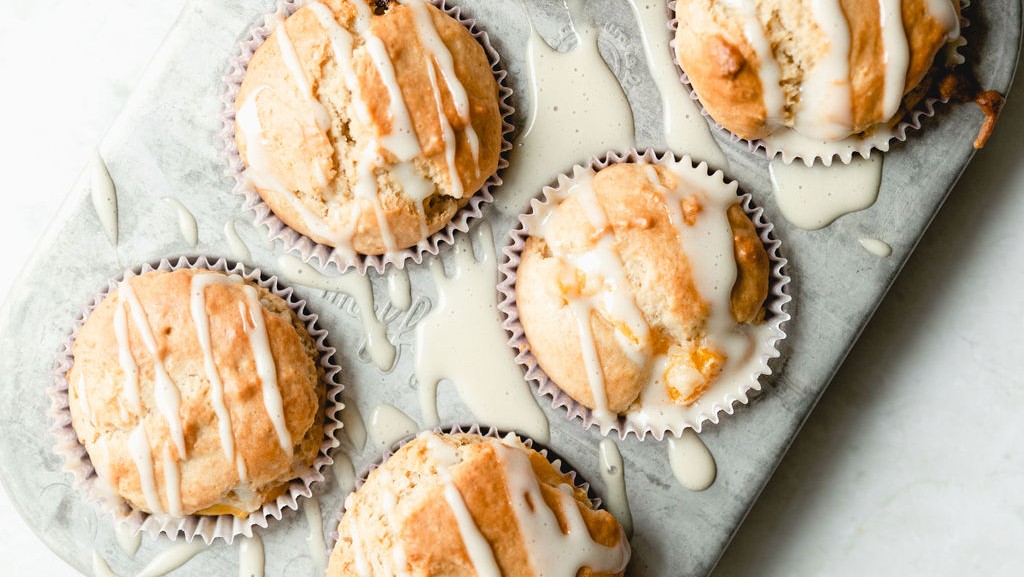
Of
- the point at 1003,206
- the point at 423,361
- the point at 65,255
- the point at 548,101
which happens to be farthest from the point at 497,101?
the point at 1003,206

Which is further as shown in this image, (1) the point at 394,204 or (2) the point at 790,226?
(2) the point at 790,226

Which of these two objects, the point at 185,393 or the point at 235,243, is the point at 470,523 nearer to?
the point at 185,393

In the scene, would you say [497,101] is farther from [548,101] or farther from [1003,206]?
[1003,206]

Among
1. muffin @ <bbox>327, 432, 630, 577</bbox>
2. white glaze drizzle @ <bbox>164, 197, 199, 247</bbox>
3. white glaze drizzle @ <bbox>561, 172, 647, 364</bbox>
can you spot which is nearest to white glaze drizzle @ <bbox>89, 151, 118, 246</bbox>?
white glaze drizzle @ <bbox>164, 197, 199, 247</bbox>

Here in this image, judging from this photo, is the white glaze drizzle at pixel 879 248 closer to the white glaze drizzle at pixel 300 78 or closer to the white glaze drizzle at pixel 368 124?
the white glaze drizzle at pixel 368 124

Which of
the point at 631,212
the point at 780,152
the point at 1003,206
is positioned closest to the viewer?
the point at 631,212

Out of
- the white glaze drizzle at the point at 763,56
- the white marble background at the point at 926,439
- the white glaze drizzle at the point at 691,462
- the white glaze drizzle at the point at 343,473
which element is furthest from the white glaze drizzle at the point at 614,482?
the white glaze drizzle at the point at 763,56

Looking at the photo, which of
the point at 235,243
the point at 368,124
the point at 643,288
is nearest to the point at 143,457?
the point at 235,243
